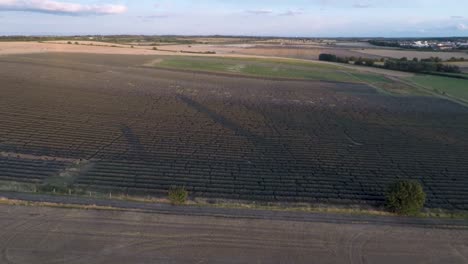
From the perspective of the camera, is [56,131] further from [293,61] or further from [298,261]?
[293,61]

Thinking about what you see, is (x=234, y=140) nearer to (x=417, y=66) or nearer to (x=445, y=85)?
(x=445, y=85)

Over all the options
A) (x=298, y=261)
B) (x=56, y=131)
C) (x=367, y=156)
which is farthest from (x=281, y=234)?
(x=56, y=131)

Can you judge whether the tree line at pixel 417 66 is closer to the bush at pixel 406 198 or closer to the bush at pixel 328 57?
the bush at pixel 328 57

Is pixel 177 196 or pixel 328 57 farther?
pixel 328 57

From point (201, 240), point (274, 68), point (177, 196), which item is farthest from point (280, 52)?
point (201, 240)

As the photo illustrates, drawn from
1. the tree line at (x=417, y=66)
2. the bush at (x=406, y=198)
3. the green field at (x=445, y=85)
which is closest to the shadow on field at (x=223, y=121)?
the bush at (x=406, y=198)
